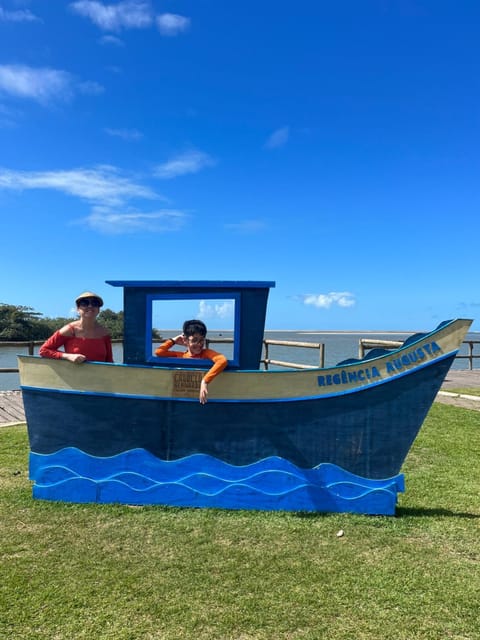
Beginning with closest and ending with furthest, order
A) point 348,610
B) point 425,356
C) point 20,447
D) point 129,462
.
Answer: point 348,610 < point 425,356 < point 129,462 < point 20,447

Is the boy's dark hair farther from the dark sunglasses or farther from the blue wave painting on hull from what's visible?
the blue wave painting on hull

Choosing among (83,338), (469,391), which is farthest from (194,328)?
(469,391)

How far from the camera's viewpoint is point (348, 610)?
266 centimetres

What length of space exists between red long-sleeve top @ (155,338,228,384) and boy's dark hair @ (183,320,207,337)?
0.60 feet

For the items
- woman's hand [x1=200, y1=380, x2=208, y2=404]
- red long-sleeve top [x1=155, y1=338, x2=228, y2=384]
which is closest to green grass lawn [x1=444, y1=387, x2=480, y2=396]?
red long-sleeve top [x1=155, y1=338, x2=228, y2=384]

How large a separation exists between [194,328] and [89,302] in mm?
992

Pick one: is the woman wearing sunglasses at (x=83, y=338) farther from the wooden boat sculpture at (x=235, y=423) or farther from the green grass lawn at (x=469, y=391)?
the green grass lawn at (x=469, y=391)

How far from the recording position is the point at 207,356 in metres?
4.21

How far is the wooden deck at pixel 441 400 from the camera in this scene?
26.2 ft

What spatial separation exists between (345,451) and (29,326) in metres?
19.5

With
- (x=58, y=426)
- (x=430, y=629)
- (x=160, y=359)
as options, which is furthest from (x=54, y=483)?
(x=430, y=629)

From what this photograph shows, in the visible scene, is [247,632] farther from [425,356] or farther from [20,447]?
[20,447]

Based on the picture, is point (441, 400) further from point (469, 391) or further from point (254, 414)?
point (254, 414)

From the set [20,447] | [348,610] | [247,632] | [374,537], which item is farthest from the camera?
[20,447]
